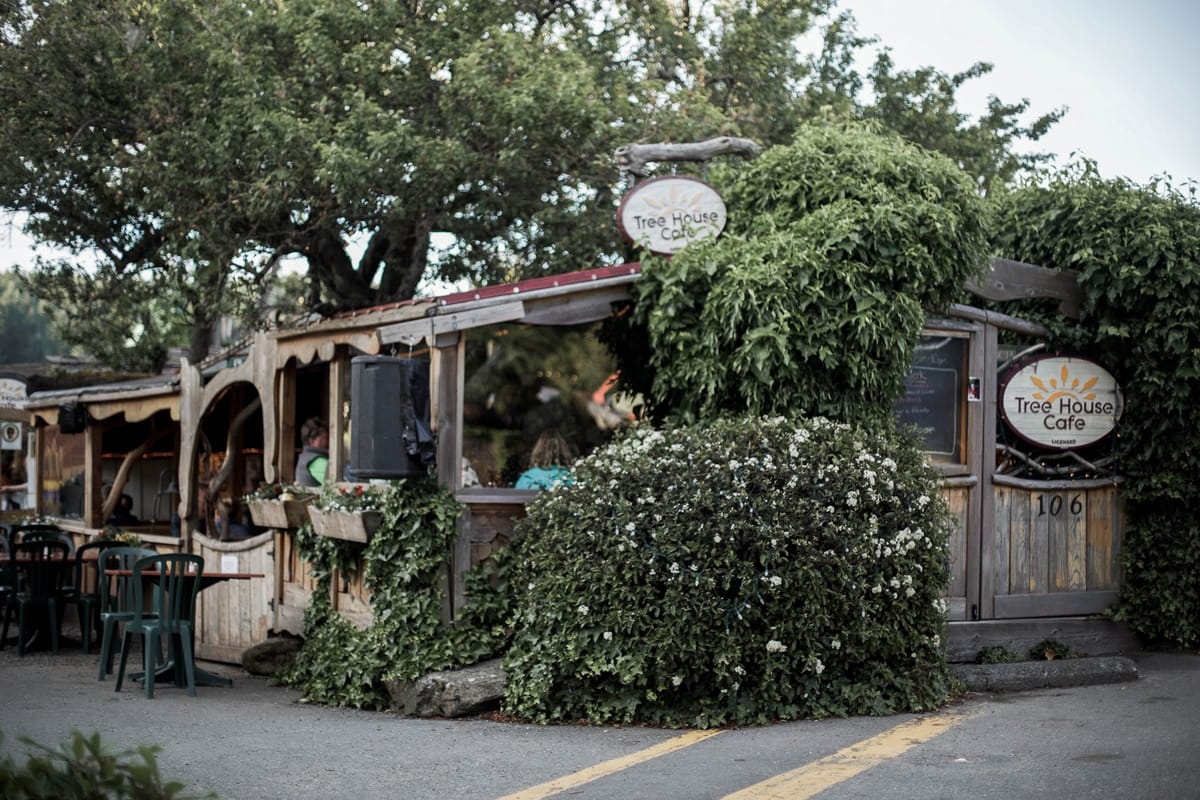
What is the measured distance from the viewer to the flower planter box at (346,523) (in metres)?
10.0

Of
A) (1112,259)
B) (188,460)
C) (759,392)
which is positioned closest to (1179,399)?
(1112,259)

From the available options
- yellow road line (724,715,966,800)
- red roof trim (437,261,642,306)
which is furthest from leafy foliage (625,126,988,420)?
yellow road line (724,715,966,800)

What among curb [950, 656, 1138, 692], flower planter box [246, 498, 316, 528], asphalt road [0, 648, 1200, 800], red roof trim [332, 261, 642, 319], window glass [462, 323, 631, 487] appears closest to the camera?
asphalt road [0, 648, 1200, 800]

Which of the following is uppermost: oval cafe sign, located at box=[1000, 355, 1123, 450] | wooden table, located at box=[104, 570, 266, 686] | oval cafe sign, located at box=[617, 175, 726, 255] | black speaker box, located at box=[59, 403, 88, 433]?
oval cafe sign, located at box=[617, 175, 726, 255]

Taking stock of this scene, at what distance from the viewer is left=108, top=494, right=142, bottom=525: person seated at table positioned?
16781mm

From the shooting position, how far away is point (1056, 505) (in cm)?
1101

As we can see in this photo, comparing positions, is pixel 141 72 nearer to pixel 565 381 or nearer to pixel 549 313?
pixel 549 313

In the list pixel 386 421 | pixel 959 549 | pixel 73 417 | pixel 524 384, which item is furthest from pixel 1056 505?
pixel 524 384

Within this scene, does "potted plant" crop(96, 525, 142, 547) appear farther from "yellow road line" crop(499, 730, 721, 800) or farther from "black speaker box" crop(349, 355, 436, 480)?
"yellow road line" crop(499, 730, 721, 800)

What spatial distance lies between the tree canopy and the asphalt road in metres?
8.28

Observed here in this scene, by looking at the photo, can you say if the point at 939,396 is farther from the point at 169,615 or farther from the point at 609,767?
the point at 169,615

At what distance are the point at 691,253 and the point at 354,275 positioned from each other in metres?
10.7

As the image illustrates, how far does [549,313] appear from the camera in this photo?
10.3m

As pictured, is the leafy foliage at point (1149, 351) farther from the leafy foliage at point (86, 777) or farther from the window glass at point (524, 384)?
the window glass at point (524, 384)
